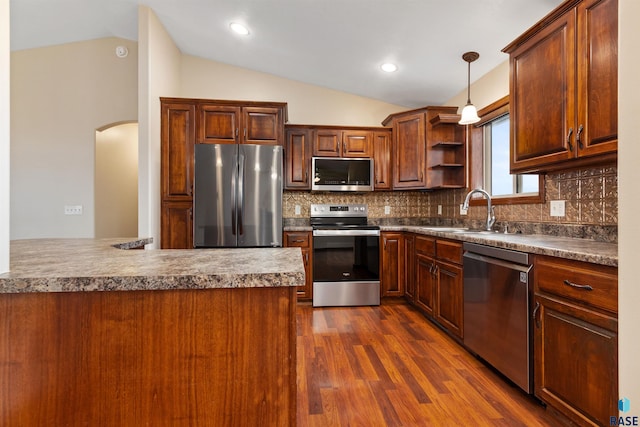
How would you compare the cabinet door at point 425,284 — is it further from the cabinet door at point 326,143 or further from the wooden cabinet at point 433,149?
the cabinet door at point 326,143

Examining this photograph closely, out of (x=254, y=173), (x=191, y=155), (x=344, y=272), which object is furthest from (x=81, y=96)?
(x=344, y=272)

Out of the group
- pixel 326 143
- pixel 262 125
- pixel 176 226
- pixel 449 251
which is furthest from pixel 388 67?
pixel 176 226

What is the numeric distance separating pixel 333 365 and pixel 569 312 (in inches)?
55.4

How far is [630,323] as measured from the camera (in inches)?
26.9

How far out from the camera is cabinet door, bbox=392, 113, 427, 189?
352cm

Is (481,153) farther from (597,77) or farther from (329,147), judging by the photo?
(597,77)

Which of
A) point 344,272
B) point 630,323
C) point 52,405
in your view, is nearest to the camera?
point 630,323

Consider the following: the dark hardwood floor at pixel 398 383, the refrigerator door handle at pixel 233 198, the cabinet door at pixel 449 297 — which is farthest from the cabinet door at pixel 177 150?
the cabinet door at pixel 449 297

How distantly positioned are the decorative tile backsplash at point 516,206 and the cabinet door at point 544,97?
312 millimetres

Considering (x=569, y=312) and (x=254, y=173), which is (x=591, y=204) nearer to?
(x=569, y=312)

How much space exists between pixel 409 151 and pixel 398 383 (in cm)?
256

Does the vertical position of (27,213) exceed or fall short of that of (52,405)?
it exceeds it

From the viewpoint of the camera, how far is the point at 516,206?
8.41 ft

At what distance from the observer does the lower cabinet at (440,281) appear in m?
2.42
